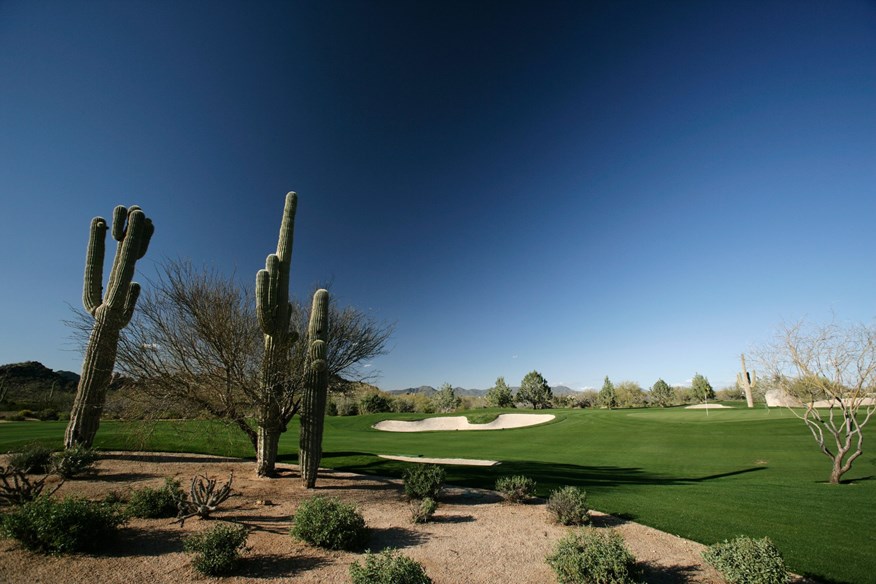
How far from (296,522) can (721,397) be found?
4467 inches

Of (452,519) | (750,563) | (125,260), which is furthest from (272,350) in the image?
(750,563)

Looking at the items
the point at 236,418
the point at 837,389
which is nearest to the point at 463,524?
the point at 236,418

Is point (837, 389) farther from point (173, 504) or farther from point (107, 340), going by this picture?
point (107, 340)

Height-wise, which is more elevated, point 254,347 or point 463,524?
point 254,347

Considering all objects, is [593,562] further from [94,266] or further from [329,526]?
[94,266]

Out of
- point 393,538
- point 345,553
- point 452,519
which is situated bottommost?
point 452,519

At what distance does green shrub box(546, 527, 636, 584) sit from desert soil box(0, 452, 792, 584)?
48 centimetres

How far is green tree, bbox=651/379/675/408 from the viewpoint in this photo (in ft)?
216

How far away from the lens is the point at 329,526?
6445 mm

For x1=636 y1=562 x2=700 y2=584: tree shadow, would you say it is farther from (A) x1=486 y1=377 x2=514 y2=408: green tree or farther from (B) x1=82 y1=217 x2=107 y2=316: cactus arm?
(A) x1=486 y1=377 x2=514 y2=408: green tree

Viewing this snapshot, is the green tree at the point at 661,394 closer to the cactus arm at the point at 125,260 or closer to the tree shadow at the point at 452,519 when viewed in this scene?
the tree shadow at the point at 452,519

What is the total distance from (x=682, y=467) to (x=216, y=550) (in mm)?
18930

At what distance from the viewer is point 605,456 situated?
19.4 meters

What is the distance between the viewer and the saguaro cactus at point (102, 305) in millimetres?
11523
